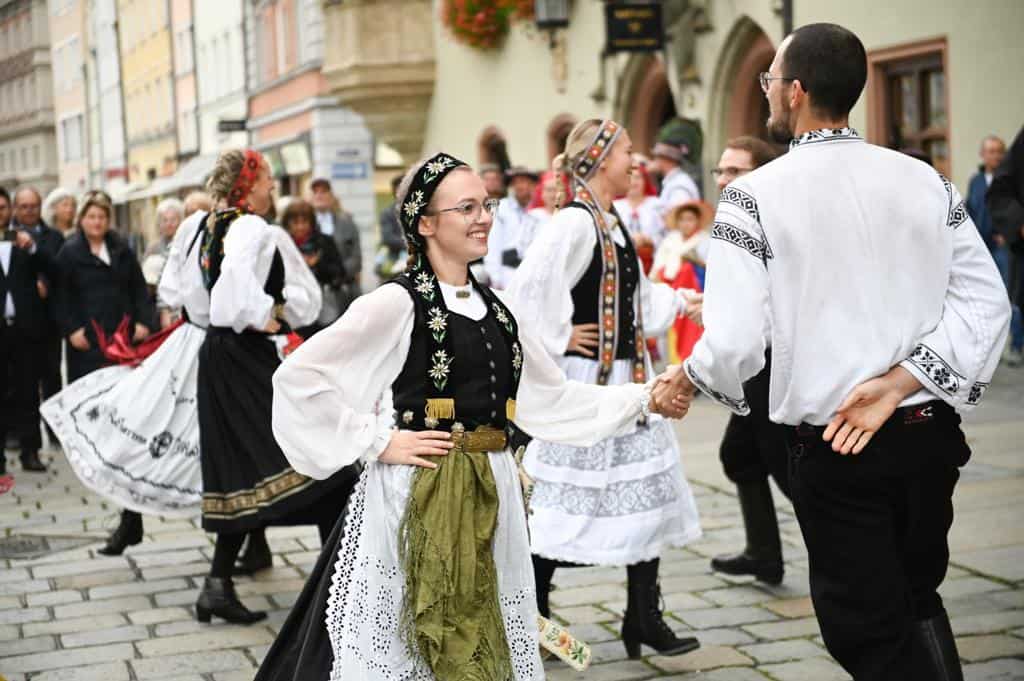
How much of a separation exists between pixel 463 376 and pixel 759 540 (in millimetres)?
2790

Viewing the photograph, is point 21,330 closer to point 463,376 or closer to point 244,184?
point 244,184

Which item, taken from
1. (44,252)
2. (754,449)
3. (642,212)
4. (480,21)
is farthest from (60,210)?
(480,21)

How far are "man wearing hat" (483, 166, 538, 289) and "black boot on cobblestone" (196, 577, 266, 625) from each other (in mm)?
7609

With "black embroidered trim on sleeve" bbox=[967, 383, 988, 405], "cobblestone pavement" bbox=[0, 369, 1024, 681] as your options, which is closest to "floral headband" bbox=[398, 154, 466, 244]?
"black embroidered trim on sleeve" bbox=[967, 383, 988, 405]

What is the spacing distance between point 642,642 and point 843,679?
29.5 inches

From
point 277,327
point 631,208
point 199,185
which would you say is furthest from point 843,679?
point 199,185

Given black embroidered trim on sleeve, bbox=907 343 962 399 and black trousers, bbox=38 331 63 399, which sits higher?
black embroidered trim on sleeve, bbox=907 343 962 399

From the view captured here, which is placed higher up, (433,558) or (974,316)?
(974,316)

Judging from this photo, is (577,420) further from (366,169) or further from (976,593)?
(366,169)

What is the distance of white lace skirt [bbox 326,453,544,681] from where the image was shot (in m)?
4.12

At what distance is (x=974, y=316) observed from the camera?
12.7 ft

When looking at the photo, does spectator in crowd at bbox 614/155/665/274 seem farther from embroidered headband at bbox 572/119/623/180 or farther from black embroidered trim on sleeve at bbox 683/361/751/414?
black embroidered trim on sleeve at bbox 683/361/751/414

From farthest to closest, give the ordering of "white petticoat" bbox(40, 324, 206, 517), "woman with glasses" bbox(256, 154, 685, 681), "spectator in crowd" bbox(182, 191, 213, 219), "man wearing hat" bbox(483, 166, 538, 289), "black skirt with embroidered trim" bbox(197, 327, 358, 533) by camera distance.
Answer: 1. "man wearing hat" bbox(483, 166, 538, 289)
2. "spectator in crowd" bbox(182, 191, 213, 219)
3. "white petticoat" bbox(40, 324, 206, 517)
4. "black skirt with embroidered trim" bbox(197, 327, 358, 533)
5. "woman with glasses" bbox(256, 154, 685, 681)

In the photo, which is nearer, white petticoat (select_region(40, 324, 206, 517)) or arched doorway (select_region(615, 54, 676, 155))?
white petticoat (select_region(40, 324, 206, 517))
